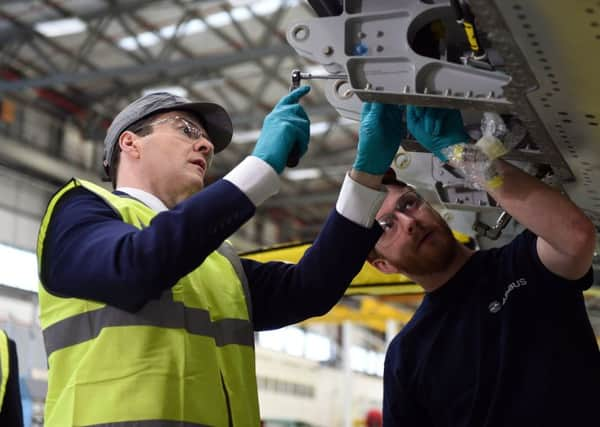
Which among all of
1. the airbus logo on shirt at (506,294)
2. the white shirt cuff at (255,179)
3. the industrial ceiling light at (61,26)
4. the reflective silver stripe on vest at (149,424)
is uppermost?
the industrial ceiling light at (61,26)

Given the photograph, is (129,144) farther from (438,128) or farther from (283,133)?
(438,128)

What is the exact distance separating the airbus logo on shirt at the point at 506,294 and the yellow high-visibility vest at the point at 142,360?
3.00ft

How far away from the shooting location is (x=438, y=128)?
2490 mm

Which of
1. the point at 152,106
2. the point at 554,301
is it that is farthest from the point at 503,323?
the point at 152,106

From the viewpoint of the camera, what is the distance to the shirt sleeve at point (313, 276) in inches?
101

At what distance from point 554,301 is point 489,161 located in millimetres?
608

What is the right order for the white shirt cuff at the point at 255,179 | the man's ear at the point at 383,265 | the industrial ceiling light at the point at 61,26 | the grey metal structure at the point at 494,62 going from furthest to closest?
the industrial ceiling light at the point at 61,26
the man's ear at the point at 383,265
the white shirt cuff at the point at 255,179
the grey metal structure at the point at 494,62

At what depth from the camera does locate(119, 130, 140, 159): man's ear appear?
8.43 ft

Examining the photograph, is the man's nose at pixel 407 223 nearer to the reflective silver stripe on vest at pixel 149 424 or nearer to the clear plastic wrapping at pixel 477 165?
the clear plastic wrapping at pixel 477 165

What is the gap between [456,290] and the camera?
2979 mm

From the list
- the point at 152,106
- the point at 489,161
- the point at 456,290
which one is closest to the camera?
the point at 489,161

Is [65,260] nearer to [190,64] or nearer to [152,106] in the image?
[152,106]

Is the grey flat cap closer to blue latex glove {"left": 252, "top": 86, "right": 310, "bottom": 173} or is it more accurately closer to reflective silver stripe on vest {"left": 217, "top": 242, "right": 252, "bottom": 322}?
blue latex glove {"left": 252, "top": 86, "right": 310, "bottom": 173}

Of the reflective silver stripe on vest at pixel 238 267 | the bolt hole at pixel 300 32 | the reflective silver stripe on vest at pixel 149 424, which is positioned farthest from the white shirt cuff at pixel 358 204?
the reflective silver stripe on vest at pixel 149 424
